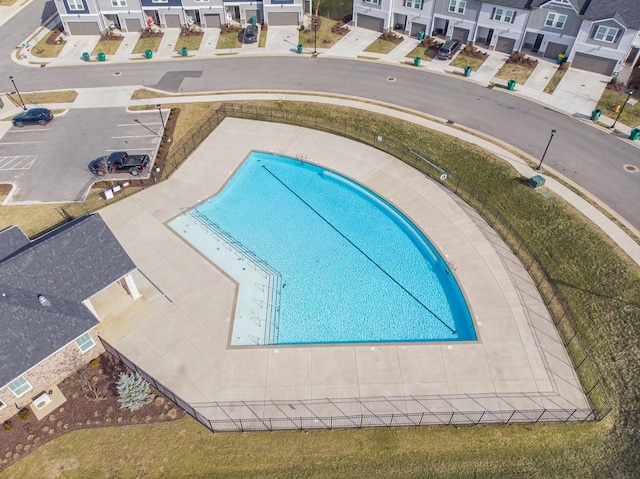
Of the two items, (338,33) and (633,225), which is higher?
(338,33)

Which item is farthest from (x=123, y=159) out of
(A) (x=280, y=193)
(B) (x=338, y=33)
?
(B) (x=338, y=33)

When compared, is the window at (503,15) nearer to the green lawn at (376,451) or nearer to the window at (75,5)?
the green lawn at (376,451)

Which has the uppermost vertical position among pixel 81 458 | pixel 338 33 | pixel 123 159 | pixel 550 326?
pixel 338 33

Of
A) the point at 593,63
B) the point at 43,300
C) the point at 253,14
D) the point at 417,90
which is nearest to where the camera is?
the point at 43,300

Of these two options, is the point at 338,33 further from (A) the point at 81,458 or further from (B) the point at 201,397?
(A) the point at 81,458

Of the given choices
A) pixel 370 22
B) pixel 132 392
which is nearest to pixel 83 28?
pixel 370 22

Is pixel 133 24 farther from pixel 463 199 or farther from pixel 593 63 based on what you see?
pixel 593 63
